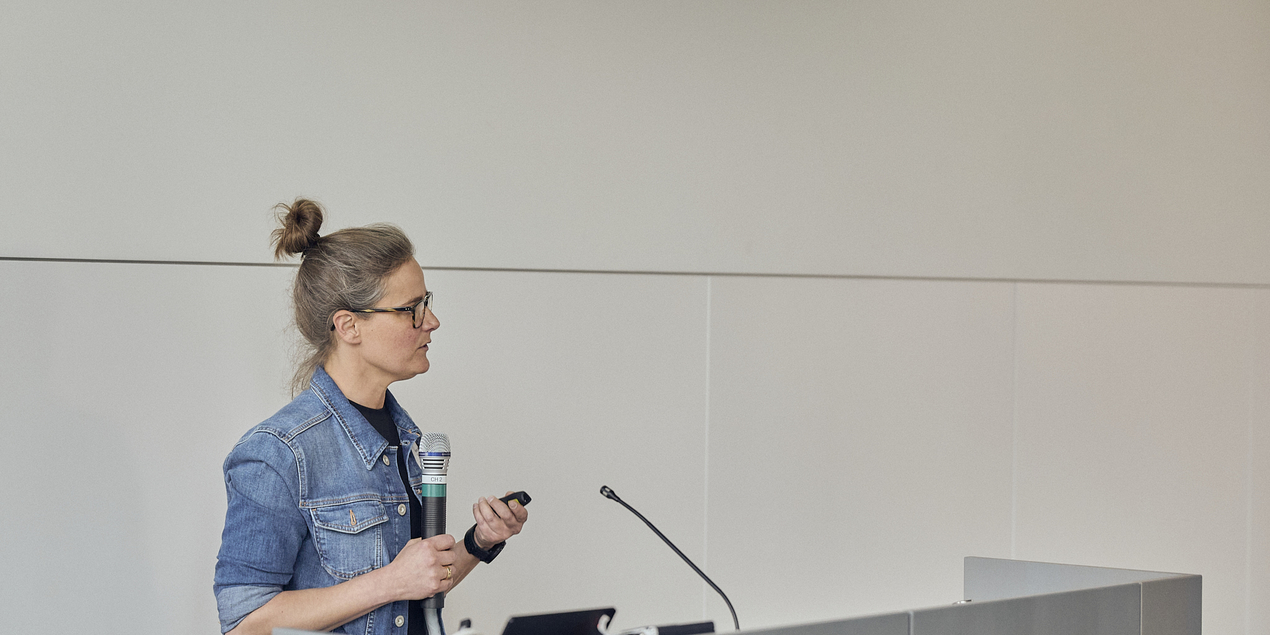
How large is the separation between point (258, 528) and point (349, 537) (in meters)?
0.15

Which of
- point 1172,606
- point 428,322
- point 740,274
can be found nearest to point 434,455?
point 428,322

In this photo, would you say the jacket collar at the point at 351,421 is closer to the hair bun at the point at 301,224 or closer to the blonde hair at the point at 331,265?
the blonde hair at the point at 331,265

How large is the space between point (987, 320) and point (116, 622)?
2.86m

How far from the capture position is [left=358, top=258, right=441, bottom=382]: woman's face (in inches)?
74.5

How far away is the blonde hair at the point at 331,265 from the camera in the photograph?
1.90m

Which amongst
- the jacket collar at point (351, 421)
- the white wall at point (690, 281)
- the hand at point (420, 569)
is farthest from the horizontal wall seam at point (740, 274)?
the hand at point (420, 569)

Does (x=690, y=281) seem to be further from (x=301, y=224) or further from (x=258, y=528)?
(x=258, y=528)

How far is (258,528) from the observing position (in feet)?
5.50

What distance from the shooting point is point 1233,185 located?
13.7 ft

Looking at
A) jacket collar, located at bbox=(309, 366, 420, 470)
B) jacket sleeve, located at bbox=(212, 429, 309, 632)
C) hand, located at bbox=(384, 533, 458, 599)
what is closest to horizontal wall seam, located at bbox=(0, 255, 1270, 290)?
jacket collar, located at bbox=(309, 366, 420, 470)

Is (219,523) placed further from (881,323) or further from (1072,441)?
(1072,441)

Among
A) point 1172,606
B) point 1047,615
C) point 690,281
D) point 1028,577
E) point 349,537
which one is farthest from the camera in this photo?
point 690,281

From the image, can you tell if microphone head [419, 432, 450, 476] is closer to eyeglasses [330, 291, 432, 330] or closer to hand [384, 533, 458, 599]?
hand [384, 533, 458, 599]

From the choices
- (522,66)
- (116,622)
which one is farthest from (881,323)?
(116,622)
